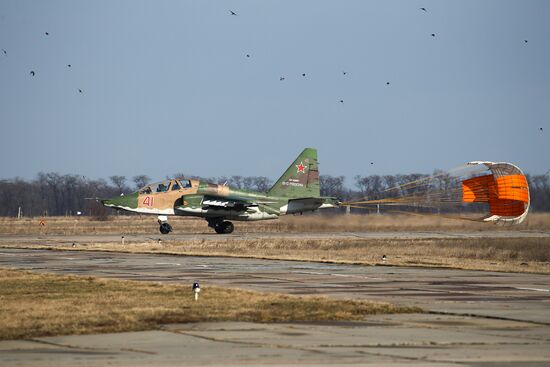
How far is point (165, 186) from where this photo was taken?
54469mm

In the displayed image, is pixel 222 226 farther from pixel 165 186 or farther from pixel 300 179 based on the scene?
pixel 300 179

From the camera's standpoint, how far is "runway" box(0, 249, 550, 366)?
39.4 ft

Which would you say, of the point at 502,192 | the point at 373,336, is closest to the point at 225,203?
the point at 502,192

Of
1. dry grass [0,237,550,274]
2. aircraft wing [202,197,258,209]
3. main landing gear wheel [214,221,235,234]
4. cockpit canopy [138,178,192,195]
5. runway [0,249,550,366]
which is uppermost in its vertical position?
cockpit canopy [138,178,192,195]

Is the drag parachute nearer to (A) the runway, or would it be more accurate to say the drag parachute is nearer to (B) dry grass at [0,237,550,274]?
(B) dry grass at [0,237,550,274]

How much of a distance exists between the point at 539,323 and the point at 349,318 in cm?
292

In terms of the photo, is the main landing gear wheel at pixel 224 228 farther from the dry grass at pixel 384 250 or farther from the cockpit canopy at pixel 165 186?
the dry grass at pixel 384 250

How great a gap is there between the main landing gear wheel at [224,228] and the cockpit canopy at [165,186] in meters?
3.07

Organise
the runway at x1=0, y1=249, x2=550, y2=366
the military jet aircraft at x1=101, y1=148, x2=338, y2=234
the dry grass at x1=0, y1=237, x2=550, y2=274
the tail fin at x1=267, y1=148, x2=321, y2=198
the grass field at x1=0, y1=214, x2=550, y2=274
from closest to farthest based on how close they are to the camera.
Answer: the runway at x1=0, y1=249, x2=550, y2=366 → the dry grass at x1=0, y1=237, x2=550, y2=274 → the grass field at x1=0, y1=214, x2=550, y2=274 → the military jet aircraft at x1=101, y1=148, x2=338, y2=234 → the tail fin at x1=267, y1=148, x2=321, y2=198

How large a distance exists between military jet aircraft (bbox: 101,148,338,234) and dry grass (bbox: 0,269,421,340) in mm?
32052

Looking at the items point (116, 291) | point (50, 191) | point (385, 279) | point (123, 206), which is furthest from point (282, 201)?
point (50, 191)

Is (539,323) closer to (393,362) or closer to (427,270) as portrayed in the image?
(393,362)

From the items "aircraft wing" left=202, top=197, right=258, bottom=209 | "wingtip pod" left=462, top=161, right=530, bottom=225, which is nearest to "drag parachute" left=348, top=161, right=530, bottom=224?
"wingtip pod" left=462, top=161, right=530, bottom=225

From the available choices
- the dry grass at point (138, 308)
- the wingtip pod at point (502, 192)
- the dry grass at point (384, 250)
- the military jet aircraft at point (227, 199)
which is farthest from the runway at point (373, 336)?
the military jet aircraft at point (227, 199)
